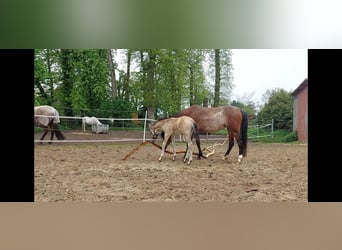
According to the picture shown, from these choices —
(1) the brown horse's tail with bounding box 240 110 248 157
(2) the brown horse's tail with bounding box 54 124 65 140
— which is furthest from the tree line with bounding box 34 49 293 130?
(2) the brown horse's tail with bounding box 54 124 65 140

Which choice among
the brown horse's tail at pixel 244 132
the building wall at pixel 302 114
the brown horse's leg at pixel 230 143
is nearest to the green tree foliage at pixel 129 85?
the brown horse's tail at pixel 244 132

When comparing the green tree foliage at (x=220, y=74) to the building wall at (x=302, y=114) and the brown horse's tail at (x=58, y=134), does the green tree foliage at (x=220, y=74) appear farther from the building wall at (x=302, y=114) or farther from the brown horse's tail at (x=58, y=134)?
the brown horse's tail at (x=58, y=134)

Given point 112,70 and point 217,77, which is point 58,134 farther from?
point 217,77

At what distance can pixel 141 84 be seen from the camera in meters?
5.14

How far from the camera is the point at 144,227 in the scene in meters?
4.21

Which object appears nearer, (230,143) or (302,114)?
(302,114)

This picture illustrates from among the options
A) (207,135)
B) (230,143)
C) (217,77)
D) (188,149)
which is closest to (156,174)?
(188,149)

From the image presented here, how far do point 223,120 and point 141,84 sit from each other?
44.1 inches

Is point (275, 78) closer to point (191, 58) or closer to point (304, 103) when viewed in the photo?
point (304, 103)

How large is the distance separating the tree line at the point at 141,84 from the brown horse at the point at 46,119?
0.09 m

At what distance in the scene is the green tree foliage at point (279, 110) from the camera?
16.3 ft

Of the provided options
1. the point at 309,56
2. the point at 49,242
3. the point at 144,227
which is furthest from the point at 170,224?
the point at 309,56

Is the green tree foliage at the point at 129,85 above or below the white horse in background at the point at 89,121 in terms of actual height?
above

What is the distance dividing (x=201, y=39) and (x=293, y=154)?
178 cm
